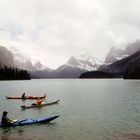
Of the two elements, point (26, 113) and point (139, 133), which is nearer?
point (139, 133)

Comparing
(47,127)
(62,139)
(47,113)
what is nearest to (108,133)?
(62,139)

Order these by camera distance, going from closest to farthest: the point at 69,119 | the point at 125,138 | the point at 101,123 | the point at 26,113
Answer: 1. the point at 125,138
2. the point at 101,123
3. the point at 69,119
4. the point at 26,113

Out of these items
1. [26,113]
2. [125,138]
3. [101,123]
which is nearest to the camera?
[125,138]

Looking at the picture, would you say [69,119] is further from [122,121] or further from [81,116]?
[122,121]

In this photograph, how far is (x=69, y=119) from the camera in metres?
56.0

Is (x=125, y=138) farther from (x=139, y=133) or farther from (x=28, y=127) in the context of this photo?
(x=28, y=127)

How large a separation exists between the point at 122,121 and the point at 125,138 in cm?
1347

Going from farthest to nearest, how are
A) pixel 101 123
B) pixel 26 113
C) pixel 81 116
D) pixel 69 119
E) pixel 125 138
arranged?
pixel 26 113 → pixel 81 116 → pixel 69 119 → pixel 101 123 → pixel 125 138

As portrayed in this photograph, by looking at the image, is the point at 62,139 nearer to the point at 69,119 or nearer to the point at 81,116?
the point at 69,119

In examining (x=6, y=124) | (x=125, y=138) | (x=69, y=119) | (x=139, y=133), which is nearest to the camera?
(x=125, y=138)

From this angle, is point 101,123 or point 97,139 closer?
point 97,139

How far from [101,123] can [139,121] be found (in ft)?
24.4

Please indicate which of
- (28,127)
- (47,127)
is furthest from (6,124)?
(47,127)

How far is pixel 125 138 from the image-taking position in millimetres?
40188
